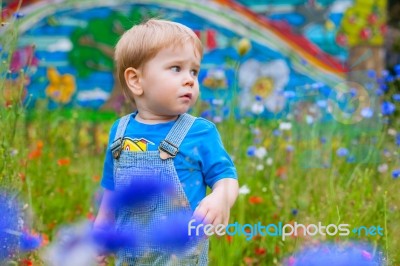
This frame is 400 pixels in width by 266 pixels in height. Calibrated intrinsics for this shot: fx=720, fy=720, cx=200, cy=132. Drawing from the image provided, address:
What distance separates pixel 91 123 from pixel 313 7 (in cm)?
240

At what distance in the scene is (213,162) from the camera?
180 cm

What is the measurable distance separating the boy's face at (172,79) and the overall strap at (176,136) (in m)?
0.03

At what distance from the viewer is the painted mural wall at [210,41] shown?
6844mm

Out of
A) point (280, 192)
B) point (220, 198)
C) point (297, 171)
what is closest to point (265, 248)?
point (280, 192)

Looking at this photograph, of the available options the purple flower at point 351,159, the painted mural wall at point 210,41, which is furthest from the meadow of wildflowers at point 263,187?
the painted mural wall at point 210,41

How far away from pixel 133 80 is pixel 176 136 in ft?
0.69

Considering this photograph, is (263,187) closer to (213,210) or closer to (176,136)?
(176,136)

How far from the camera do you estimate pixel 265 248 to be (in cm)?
281

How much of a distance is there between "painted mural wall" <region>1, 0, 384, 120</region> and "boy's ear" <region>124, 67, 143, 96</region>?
4917 mm

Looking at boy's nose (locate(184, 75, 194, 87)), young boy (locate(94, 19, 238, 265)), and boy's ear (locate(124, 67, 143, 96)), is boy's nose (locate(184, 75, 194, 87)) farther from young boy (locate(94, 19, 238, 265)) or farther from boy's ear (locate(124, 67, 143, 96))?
boy's ear (locate(124, 67, 143, 96))

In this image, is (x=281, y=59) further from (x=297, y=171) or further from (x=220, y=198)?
(x=220, y=198)

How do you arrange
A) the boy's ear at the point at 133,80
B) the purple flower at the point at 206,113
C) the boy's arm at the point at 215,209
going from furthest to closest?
the purple flower at the point at 206,113, the boy's ear at the point at 133,80, the boy's arm at the point at 215,209

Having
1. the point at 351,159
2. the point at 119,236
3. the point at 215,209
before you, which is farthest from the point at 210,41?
the point at 119,236

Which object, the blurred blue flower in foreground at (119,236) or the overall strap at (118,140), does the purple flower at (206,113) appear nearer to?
the overall strap at (118,140)
